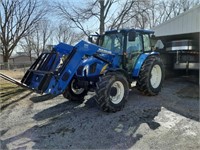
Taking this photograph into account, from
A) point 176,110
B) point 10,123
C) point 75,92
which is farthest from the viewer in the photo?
point 75,92

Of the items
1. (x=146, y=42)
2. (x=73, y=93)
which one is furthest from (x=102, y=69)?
(x=146, y=42)

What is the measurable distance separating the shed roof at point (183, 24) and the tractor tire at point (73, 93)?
16.8 ft

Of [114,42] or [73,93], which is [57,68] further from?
[114,42]

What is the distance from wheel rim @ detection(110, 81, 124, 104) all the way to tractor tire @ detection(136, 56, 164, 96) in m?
1.04

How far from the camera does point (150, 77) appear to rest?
634cm

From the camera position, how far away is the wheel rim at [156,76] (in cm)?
678

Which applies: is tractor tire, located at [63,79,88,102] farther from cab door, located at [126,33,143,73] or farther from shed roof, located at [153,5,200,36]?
shed roof, located at [153,5,200,36]

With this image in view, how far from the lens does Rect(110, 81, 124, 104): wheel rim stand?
5.23 m

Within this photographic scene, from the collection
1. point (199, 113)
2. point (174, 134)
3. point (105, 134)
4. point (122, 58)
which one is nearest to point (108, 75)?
point (122, 58)

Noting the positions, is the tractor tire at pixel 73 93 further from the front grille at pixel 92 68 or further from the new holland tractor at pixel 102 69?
the front grille at pixel 92 68

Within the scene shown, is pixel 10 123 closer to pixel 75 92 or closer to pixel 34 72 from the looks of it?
pixel 34 72

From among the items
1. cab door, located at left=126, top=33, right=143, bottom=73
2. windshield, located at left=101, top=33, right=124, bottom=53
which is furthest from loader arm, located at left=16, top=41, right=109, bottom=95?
cab door, located at left=126, top=33, right=143, bottom=73

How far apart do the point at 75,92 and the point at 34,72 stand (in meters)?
1.63

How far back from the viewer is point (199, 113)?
16.8 feet
